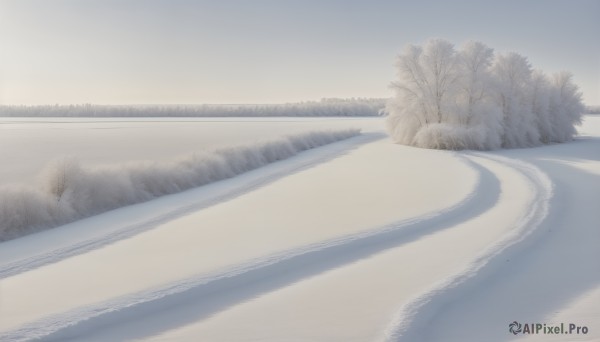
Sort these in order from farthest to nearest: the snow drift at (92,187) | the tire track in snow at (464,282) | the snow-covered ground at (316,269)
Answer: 1. the snow drift at (92,187)
2. the snow-covered ground at (316,269)
3. the tire track in snow at (464,282)

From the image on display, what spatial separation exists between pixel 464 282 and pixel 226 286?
259cm

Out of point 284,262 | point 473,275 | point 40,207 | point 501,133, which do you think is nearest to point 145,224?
point 40,207

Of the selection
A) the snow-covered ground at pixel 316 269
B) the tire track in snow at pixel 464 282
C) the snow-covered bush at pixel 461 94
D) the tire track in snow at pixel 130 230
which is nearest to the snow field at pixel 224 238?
the snow-covered ground at pixel 316 269

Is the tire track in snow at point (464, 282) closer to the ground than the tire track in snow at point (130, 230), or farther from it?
farther from it

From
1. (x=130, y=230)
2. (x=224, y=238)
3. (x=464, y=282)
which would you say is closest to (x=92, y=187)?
(x=130, y=230)

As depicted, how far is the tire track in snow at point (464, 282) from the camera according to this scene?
4.74 m

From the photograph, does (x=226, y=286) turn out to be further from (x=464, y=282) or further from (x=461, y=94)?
(x=461, y=94)

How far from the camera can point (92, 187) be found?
1163 centimetres

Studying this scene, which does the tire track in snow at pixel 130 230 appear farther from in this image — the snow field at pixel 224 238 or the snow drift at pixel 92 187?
the snow drift at pixel 92 187

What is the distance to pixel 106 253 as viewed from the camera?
25.6 ft

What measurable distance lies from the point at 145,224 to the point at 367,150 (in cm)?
1815

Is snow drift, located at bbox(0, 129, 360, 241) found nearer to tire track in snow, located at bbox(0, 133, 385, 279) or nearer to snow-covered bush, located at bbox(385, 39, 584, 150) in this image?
tire track in snow, located at bbox(0, 133, 385, 279)

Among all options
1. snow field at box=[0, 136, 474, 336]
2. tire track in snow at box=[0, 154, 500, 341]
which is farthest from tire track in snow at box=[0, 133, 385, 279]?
tire track in snow at box=[0, 154, 500, 341]

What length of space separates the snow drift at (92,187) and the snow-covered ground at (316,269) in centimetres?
44
